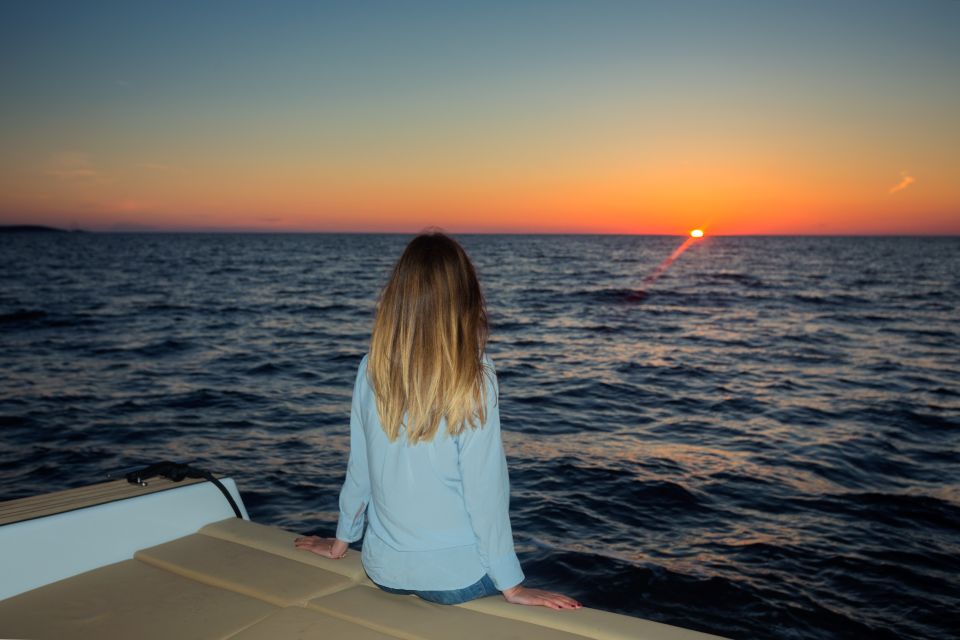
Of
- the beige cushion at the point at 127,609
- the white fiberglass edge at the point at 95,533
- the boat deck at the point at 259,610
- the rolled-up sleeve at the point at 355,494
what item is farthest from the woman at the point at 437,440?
the white fiberglass edge at the point at 95,533

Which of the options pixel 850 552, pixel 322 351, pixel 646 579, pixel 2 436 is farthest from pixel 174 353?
pixel 850 552

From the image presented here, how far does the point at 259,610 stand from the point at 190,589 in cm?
36

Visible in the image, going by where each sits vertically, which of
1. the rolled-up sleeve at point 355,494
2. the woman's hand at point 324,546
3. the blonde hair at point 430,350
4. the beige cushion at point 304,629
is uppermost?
the blonde hair at point 430,350

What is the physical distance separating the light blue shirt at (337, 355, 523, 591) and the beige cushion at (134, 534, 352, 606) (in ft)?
0.82

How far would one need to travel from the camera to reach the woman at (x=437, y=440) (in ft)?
7.74

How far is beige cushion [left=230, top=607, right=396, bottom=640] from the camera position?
2133 millimetres

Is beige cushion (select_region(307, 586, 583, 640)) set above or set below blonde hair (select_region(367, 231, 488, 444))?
below

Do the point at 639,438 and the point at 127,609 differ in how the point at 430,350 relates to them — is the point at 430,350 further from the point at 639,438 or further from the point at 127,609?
the point at 639,438

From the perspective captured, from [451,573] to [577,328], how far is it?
18065 mm

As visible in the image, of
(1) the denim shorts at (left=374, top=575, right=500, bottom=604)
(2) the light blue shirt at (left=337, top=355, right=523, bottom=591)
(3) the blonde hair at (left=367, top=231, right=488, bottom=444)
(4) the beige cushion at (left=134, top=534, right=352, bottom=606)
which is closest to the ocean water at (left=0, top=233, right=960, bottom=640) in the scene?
(1) the denim shorts at (left=374, top=575, right=500, bottom=604)

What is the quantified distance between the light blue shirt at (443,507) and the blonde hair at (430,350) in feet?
0.19

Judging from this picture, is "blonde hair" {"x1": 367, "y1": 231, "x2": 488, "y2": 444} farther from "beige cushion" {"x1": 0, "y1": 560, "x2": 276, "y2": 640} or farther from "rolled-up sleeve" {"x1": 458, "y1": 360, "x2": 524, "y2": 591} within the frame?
"beige cushion" {"x1": 0, "y1": 560, "x2": 276, "y2": 640}

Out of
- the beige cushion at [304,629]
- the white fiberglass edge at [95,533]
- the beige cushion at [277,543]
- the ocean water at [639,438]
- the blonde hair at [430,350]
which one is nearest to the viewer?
the beige cushion at [304,629]

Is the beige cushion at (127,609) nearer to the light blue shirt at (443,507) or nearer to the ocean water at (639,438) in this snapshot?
the light blue shirt at (443,507)
